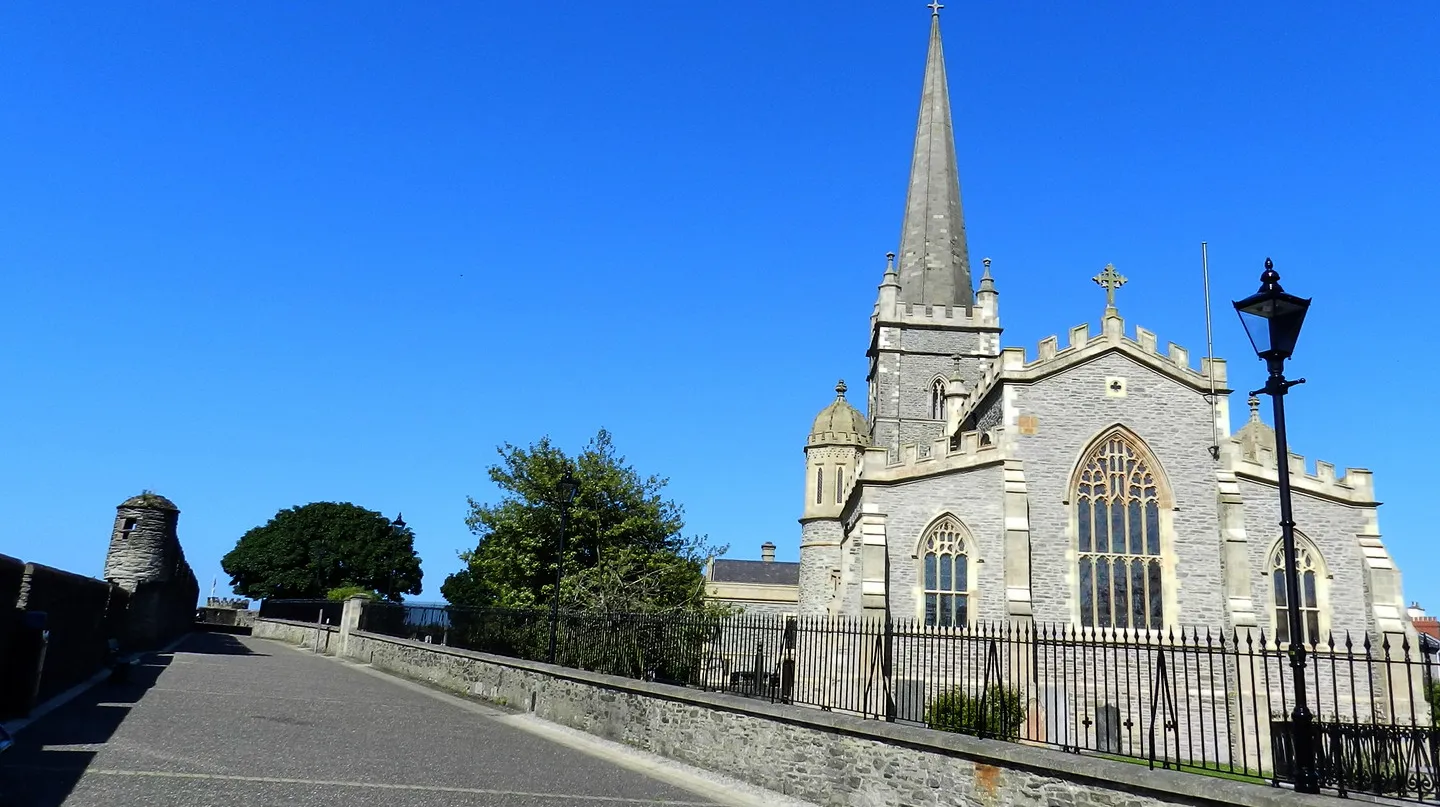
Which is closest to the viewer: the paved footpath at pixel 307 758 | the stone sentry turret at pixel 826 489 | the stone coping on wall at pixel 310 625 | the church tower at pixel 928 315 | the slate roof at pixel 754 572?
the paved footpath at pixel 307 758

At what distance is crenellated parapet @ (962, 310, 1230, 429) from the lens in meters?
26.6

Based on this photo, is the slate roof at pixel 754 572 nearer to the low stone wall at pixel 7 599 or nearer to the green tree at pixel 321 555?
the green tree at pixel 321 555

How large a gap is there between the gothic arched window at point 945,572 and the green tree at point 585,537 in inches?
307

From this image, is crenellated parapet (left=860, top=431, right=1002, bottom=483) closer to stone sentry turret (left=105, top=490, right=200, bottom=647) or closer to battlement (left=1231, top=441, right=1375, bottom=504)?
battlement (left=1231, top=441, right=1375, bottom=504)

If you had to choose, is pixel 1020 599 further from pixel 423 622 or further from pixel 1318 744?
pixel 1318 744

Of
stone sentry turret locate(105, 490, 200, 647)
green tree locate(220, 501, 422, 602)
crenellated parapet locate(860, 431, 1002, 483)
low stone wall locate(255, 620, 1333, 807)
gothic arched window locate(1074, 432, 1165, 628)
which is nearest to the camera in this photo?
low stone wall locate(255, 620, 1333, 807)

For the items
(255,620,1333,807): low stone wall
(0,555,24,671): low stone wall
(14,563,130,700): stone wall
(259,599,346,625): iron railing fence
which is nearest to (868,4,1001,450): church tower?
(259,599,346,625): iron railing fence

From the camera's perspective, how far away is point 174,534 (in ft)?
97.9

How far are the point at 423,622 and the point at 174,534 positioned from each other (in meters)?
10.6

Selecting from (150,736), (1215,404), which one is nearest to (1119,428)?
(1215,404)

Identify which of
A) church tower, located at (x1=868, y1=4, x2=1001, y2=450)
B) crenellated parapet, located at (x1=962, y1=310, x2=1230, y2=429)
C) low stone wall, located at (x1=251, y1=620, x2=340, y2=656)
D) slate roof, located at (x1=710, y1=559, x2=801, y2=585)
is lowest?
low stone wall, located at (x1=251, y1=620, x2=340, y2=656)

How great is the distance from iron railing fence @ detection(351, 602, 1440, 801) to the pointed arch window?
51.2ft

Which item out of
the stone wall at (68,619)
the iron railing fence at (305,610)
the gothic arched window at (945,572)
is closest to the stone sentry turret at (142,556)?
the stone wall at (68,619)

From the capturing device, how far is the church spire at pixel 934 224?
41.3 m
